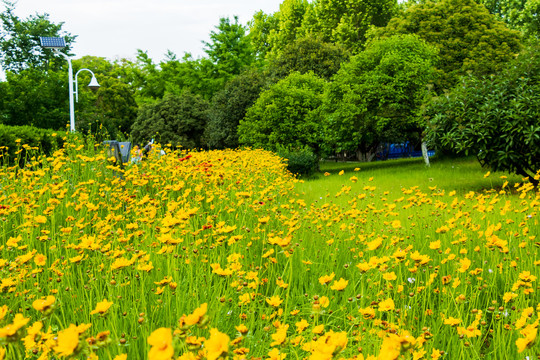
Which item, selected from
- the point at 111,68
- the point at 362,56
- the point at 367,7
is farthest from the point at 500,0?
the point at 111,68

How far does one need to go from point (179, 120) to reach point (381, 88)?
52.7ft

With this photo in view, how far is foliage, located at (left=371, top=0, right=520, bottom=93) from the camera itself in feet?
58.0

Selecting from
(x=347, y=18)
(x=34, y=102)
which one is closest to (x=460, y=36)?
(x=347, y=18)

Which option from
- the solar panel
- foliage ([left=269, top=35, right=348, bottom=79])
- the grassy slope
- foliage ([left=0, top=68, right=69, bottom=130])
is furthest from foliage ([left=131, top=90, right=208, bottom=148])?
the grassy slope

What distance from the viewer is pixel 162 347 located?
0.75m

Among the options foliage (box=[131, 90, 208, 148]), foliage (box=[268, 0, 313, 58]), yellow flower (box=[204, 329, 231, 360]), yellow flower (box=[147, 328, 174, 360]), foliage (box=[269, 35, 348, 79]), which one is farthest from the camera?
foliage (box=[268, 0, 313, 58])

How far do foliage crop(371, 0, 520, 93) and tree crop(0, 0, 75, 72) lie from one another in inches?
984

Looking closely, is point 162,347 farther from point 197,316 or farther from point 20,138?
point 20,138

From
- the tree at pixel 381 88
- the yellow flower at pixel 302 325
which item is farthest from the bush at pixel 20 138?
the tree at pixel 381 88

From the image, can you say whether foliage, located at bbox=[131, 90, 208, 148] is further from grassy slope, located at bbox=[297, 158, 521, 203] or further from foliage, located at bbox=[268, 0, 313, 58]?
grassy slope, located at bbox=[297, 158, 521, 203]

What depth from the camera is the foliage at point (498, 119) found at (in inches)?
309

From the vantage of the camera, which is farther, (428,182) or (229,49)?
(229,49)

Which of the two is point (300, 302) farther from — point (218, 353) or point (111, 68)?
point (111, 68)

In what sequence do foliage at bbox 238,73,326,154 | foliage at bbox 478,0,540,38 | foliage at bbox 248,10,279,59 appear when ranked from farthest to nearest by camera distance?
foliage at bbox 248,10,279,59 < foliage at bbox 478,0,540,38 < foliage at bbox 238,73,326,154
